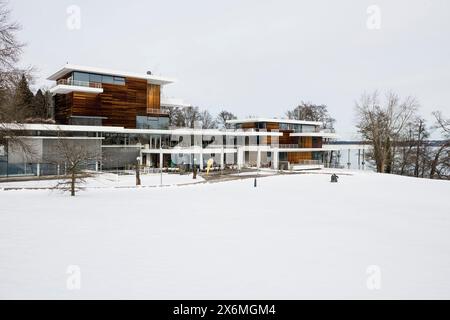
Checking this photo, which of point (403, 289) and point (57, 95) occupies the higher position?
point (57, 95)

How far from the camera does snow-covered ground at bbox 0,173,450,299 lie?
19.3 feet

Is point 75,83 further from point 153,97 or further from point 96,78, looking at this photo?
point 153,97

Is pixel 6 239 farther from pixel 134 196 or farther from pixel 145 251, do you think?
pixel 134 196

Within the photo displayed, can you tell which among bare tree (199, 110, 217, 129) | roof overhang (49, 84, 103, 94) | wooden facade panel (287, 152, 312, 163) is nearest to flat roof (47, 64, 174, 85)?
roof overhang (49, 84, 103, 94)

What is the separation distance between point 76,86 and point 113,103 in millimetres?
4204

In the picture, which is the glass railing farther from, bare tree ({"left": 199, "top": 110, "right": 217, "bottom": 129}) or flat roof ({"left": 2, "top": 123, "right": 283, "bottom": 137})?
bare tree ({"left": 199, "top": 110, "right": 217, "bottom": 129})

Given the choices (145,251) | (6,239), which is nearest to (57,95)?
(6,239)

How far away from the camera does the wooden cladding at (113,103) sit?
34.1 metres

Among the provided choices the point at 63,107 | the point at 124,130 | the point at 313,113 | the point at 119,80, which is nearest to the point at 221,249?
the point at 124,130

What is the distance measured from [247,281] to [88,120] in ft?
106

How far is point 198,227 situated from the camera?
408 inches

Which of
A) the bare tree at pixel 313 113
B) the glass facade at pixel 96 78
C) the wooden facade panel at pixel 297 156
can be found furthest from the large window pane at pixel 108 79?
the bare tree at pixel 313 113

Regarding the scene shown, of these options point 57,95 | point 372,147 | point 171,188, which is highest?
point 57,95

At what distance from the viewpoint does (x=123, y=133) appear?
119ft
